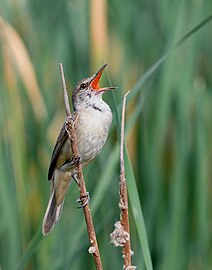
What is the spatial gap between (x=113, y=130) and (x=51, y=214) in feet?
1.53

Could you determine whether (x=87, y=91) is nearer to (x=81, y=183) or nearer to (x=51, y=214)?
(x=51, y=214)

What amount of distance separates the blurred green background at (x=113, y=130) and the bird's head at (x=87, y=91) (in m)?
0.10

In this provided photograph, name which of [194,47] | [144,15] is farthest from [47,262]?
[144,15]

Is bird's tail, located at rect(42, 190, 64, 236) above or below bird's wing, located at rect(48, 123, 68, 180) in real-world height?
below

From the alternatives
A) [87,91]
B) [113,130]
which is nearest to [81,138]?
[87,91]

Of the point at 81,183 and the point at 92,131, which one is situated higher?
the point at 92,131

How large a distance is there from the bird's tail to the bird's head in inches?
12.4

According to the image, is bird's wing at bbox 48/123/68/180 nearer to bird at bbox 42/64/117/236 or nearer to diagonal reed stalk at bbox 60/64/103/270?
bird at bbox 42/64/117/236

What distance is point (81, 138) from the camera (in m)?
2.27

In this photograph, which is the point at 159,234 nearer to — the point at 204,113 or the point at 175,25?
the point at 204,113

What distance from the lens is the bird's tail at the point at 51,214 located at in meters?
2.12

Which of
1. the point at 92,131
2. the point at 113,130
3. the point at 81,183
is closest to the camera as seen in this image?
the point at 81,183

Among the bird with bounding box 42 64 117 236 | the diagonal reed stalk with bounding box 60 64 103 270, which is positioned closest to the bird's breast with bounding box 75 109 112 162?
the bird with bounding box 42 64 117 236

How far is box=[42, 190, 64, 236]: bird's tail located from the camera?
2.12 meters
